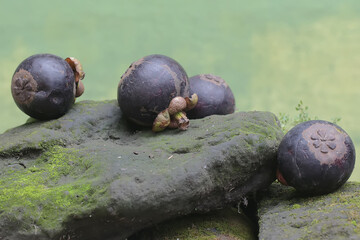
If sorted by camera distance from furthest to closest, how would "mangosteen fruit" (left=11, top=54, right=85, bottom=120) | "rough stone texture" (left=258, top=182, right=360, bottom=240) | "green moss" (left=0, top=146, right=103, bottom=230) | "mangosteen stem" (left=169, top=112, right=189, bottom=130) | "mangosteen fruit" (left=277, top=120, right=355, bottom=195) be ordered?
1. "mangosteen fruit" (left=11, top=54, right=85, bottom=120)
2. "mangosteen stem" (left=169, top=112, right=189, bottom=130)
3. "mangosteen fruit" (left=277, top=120, right=355, bottom=195)
4. "green moss" (left=0, top=146, right=103, bottom=230)
5. "rough stone texture" (left=258, top=182, right=360, bottom=240)

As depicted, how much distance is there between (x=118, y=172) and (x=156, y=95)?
4.10ft

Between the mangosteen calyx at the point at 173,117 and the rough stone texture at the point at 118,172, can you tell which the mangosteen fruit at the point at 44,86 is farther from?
the mangosteen calyx at the point at 173,117

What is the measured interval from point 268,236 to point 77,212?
1593mm

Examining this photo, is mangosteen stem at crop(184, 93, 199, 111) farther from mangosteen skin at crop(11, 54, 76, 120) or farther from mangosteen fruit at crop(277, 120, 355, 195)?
mangosteen skin at crop(11, 54, 76, 120)

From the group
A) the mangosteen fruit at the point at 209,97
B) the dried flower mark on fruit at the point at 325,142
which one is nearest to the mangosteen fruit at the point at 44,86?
the mangosteen fruit at the point at 209,97

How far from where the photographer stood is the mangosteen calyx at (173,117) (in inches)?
192

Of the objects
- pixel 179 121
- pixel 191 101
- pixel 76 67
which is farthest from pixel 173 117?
pixel 76 67

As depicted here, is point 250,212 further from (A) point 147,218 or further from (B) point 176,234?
(A) point 147,218

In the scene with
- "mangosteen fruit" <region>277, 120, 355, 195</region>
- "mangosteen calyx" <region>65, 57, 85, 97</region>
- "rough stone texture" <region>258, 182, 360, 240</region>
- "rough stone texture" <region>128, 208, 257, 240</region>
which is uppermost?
"mangosteen calyx" <region>65, 57, 85, 97</region>

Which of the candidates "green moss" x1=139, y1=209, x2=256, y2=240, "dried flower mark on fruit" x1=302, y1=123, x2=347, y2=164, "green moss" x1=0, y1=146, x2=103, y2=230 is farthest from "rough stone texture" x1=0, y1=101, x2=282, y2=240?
"dried flower mark on fruit" x1=302, y1=123, x2=347, y2=164

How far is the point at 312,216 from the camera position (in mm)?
3969

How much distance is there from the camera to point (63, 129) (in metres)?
4.97

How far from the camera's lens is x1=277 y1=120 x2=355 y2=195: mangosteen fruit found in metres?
4.28

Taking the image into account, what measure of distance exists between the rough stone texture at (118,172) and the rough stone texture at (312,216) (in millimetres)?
291
